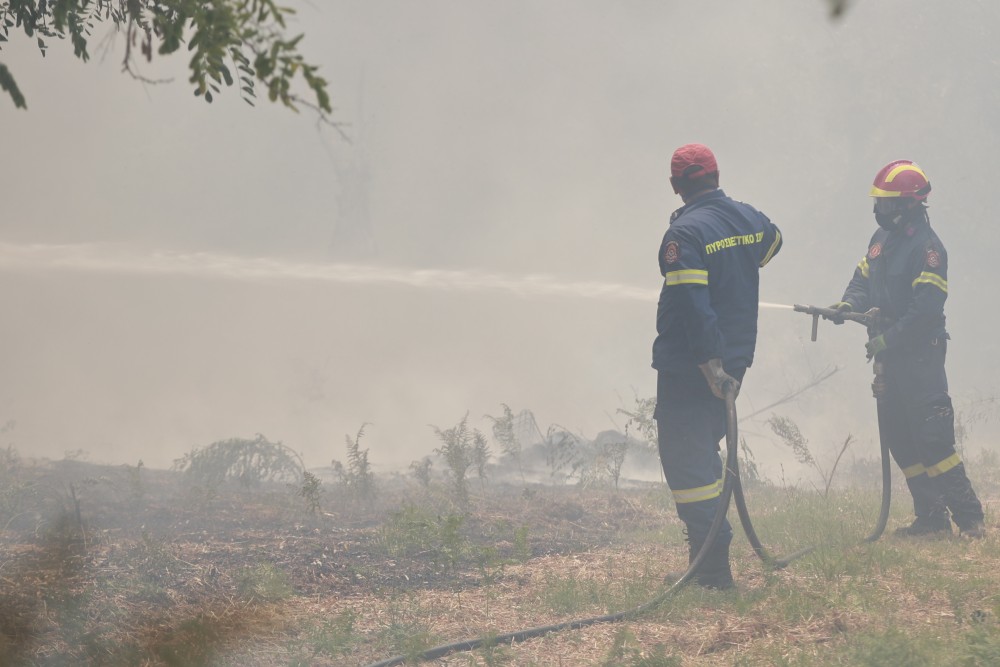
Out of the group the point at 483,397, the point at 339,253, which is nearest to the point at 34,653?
the point at 483,397

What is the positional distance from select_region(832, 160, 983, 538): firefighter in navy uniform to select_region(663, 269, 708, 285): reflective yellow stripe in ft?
6.73

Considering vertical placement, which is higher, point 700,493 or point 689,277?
point 689,277

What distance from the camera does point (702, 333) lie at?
470 centimetres

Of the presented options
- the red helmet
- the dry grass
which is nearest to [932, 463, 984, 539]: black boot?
the dry grass

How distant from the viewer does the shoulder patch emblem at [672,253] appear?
473cm

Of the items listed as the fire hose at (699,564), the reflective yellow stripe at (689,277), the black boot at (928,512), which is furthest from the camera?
the black boot at (928,512)

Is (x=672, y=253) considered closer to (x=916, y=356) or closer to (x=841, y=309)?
(x=841, y=309)

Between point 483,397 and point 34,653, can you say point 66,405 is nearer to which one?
point 483,397

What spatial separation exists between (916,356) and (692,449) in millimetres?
2187

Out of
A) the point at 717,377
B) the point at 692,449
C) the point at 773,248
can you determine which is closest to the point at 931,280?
the point at 773,248

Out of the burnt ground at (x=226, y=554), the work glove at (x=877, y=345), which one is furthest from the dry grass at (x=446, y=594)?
the work glove at (x=877, y=345)

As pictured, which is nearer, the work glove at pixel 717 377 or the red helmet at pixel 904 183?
Result: the work glove at pixel 717 377

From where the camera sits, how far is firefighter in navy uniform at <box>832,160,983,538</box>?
5.98m

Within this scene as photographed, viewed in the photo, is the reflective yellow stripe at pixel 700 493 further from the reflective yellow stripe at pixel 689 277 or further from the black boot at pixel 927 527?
the black boot at pixel 927 527
